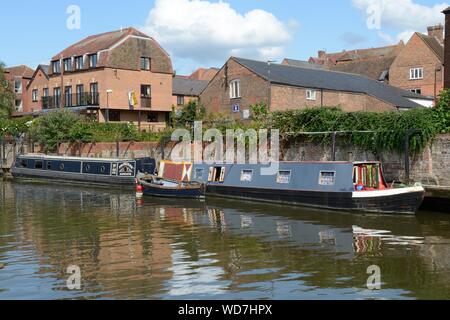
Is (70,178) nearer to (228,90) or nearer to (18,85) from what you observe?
(228,90)

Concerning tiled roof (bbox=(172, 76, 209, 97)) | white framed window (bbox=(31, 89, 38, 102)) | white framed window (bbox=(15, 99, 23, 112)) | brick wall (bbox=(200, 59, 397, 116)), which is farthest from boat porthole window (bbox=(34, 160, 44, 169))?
white framed window (bbox=(15, 99, 23, 112))

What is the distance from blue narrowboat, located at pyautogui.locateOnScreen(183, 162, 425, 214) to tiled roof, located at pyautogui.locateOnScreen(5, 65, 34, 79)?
151ft

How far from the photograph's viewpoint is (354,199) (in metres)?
19.2

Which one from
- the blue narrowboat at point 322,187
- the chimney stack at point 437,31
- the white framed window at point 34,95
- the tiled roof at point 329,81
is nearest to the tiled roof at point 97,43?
the white framed window at point 34,95

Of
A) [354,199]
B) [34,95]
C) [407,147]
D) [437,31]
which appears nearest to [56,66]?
[34,95]

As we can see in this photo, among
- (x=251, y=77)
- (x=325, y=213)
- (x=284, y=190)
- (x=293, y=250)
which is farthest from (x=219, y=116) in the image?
(x=293, y=250)

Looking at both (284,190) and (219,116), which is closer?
(284,190)

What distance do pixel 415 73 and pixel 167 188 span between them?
35.5 metres

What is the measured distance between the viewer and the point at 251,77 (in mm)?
37688

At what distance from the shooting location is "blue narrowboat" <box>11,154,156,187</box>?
3016 cm

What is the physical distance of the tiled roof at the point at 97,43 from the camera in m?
46.0

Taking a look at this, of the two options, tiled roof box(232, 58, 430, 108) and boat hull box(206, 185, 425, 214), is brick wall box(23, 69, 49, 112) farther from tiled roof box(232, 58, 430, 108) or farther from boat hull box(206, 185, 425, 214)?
boat hull box(206, 185, 425, 214)
